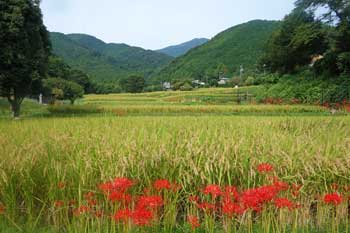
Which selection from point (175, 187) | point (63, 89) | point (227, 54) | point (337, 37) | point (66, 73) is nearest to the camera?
Answer: point (175, 187)

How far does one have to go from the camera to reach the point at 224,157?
4484mm

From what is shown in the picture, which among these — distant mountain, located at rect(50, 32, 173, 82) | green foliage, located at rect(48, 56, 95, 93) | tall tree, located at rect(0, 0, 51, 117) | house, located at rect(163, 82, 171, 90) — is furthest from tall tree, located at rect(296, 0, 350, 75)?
distant mountain, located at rect(50, 32, 173, 82)

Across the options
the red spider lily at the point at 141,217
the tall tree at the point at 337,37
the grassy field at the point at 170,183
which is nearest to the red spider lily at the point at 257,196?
the grassy field at the point at 170,183

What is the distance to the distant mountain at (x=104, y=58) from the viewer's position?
3891 inches

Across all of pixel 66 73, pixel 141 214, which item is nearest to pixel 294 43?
pixel 141 214

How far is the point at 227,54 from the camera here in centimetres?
9244

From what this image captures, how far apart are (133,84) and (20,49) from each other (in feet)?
217

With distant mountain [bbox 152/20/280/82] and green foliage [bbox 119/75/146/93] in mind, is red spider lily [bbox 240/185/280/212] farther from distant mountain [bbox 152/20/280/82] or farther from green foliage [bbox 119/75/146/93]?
green foliage [bbox 119/75/146/93]

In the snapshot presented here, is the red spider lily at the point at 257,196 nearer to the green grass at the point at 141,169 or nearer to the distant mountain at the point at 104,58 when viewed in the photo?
the green grass at the point at 141,169

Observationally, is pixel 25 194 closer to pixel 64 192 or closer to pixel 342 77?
pixel 64 192

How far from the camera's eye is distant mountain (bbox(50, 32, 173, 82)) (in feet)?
324

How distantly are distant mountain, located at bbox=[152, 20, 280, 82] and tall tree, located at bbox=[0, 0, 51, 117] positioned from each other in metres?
64.7

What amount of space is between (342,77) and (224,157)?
25.1 m

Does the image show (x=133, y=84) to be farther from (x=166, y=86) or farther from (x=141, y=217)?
(x=141, y=217)
